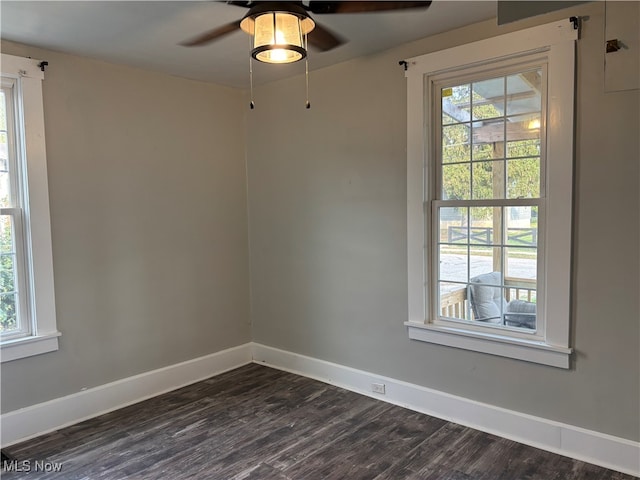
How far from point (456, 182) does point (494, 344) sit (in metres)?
1.07

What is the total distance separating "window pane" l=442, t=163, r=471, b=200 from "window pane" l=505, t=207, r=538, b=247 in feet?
0.99

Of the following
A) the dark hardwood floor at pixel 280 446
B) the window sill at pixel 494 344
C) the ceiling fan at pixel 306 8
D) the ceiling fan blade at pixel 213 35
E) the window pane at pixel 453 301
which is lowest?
the dark hardwood floor at pixel 280 446

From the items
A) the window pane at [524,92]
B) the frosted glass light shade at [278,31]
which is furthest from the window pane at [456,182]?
the frosted glass light shade at [278,31]

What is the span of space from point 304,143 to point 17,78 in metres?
2.03

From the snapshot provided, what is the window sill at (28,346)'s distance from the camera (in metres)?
2.87

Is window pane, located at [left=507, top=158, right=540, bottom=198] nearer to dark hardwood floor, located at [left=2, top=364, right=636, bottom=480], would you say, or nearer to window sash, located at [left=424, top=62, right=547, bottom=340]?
window sash, located at [left=424, top=62, right=547, bottom=340]

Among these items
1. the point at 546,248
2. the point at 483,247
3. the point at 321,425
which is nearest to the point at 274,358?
the point at 321,425

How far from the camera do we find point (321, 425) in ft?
9.96

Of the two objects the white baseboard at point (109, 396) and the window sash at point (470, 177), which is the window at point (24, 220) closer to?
the white baseboard at point (109, 396)

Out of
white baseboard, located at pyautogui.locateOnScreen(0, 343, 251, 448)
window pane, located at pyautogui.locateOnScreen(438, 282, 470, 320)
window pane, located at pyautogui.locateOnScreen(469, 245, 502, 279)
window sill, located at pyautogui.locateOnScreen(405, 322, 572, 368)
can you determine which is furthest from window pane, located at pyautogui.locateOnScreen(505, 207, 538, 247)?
white baseboard, located at pyautogui.locateOnScreen(0, 343, 251, 448)

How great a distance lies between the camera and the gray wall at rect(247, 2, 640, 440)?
239cm

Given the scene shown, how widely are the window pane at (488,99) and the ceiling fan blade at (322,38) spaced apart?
936 millimetres

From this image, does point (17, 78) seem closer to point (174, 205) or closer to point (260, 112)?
point (174, 205)

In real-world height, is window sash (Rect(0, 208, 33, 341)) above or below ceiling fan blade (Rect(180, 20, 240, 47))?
below
